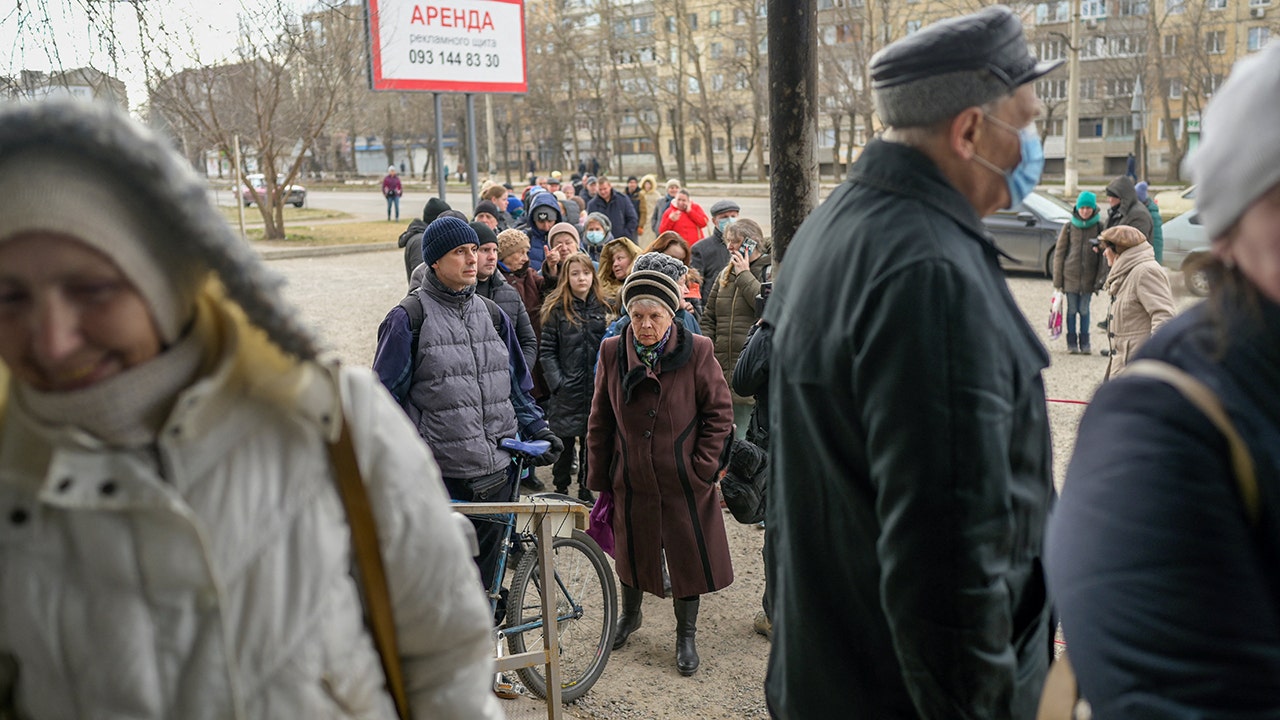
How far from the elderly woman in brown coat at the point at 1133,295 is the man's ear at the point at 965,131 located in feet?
20.4

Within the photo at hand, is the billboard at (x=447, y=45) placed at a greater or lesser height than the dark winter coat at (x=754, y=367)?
greater

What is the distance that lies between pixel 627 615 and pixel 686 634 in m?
0.38

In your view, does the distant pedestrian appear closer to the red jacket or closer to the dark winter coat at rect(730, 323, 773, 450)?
the red jacket

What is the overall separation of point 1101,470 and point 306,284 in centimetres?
1978

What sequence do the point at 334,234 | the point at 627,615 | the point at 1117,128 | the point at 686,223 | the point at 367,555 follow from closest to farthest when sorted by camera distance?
1. the point at 367,555
2. the point at 627,615
3. the point at 686,223
4. the point at 334,234
5. the point at 1117,128

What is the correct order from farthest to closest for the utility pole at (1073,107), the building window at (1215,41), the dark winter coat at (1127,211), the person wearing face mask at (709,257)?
the building window at (1215,41), the utility pole at (1073,107), the dark winter coat at (1127,211), the person wearing face mask at (709,257)

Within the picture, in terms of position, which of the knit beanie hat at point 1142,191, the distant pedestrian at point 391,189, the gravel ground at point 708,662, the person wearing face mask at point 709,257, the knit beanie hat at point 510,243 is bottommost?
the gravel ground at point 708,662

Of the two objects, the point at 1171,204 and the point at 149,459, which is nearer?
the point at 149,459

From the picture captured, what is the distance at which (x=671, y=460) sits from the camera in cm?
500

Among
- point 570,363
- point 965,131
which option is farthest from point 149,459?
point 570,363

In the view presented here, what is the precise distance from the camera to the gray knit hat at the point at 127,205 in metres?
1.38

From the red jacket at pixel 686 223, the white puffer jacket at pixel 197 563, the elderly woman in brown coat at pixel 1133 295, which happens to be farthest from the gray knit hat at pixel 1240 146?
the red jacket at pixel 686 223

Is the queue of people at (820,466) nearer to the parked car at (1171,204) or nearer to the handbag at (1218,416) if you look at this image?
the handbag at (1218,416)

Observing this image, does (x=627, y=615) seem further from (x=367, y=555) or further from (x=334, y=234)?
(x=334, y=234)
